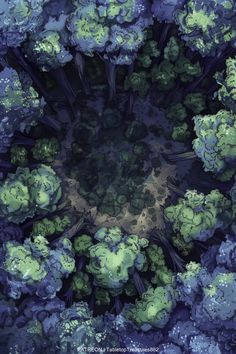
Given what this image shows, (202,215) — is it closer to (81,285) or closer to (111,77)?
(81,285)

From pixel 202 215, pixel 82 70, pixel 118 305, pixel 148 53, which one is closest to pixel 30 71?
pixel 82 70

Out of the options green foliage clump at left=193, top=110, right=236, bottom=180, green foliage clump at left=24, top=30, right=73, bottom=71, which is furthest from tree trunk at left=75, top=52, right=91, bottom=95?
green foliage clump at left=193, top=110, right=236, bottom=180

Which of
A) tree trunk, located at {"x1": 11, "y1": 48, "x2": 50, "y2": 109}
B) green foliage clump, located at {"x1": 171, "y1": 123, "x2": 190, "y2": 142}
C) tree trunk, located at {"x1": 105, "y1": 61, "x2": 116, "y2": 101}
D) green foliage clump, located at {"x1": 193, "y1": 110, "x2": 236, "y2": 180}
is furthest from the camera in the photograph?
green foliage clump, located at {"x1": 171, "y1": 123, "x2": 190, "y2": 142}

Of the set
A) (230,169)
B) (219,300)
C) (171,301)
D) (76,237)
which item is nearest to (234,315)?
(219,300)

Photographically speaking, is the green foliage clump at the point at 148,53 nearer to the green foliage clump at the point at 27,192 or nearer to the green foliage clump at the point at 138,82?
the green foliage clump at the point at 138,82

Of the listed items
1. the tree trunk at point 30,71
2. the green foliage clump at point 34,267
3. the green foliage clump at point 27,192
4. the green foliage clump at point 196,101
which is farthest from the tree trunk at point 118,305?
the tree trunk at point 30,71

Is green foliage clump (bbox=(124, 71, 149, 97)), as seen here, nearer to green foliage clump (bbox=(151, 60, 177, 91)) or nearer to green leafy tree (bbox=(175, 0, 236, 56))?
green foliage clump (bbox=(151, 60, 177, 91))

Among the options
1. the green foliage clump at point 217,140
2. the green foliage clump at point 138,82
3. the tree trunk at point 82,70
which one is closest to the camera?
the green foliage clump at point 217,140

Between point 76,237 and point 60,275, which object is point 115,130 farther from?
point 60,275
